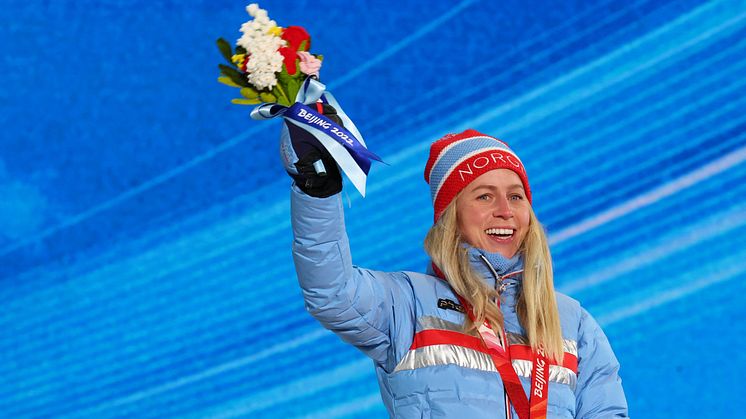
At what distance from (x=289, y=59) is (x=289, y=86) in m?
0.04

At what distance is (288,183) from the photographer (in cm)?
394

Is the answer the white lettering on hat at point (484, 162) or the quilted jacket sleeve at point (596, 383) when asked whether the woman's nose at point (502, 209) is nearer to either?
the white lettering on hat at point (484, 162)

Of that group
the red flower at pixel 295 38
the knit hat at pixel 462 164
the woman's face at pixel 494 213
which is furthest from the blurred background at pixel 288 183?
the red flower at pixel 295 38

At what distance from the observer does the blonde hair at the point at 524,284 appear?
211 centimetres

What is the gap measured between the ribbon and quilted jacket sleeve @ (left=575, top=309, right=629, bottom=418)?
26.7 inches

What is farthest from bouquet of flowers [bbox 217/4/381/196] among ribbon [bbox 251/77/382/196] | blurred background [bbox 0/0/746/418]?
blurred background [bbox 0/0/746/418]

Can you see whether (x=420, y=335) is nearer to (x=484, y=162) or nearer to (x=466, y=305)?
(x=466, y=305)

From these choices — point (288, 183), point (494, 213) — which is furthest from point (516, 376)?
point (288, 183)

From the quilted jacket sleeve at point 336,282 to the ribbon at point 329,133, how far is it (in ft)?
0.23

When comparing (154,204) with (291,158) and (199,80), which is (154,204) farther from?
(291,158)

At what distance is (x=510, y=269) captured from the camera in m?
2.20

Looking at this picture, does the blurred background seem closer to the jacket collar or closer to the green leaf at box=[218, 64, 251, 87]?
the jacket collar

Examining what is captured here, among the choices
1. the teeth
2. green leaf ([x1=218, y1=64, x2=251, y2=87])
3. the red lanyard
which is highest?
green leaf ([x1=218, y1=64, x2=251, y2=87])

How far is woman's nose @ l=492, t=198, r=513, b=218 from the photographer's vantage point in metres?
2.19
